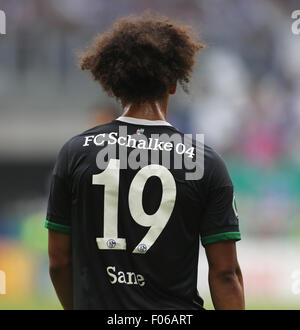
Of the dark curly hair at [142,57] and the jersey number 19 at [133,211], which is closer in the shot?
the jersey number 19 at [133,211]

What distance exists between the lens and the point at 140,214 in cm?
215

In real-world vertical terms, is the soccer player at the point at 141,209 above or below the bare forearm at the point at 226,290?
above

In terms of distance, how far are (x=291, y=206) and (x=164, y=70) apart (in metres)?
7.21

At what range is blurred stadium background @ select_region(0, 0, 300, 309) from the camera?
9.59 metres

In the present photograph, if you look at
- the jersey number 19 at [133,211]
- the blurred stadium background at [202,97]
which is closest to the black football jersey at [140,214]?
the jersey number 19 at [133,211]

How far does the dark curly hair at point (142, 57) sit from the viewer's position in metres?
2.25

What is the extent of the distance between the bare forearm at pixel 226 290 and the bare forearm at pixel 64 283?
A: 49cm

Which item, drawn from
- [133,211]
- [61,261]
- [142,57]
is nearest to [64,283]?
[61,261]

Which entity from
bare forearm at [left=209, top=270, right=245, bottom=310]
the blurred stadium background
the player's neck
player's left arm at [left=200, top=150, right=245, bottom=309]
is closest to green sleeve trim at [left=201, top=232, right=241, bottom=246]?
player's left arm at [left=200, top=150, right=245, bottom=309]

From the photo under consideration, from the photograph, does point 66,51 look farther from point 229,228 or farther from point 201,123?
point 229,228

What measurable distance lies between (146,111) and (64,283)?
26.0 inches

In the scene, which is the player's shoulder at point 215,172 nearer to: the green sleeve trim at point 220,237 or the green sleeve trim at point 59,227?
the green sleeve trim at point 220,237

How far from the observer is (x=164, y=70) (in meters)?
2.27

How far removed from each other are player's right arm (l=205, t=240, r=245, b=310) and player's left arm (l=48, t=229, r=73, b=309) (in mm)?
475
